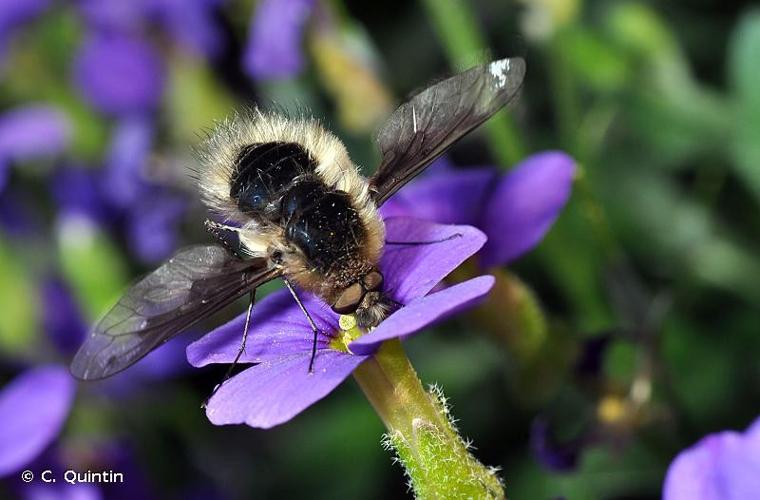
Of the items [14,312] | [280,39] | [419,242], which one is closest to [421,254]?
[419,242]

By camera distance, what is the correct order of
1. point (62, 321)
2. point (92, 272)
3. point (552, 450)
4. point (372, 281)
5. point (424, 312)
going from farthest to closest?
1. point (62, 321)
2. point (92, 272)
3. point (552, 450)
4. point (372, 281)
5. point (424, 312)

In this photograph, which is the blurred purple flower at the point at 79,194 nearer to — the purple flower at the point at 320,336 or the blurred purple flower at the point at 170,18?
the blurred purple flower at the point at 170,18

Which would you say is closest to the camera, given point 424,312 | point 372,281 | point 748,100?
point 424,312

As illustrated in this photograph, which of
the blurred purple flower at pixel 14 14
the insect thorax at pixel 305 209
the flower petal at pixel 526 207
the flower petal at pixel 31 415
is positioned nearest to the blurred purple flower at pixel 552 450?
the flower petal at pixel 526 207

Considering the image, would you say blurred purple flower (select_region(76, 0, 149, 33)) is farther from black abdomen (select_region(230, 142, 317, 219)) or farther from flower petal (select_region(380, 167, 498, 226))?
black abdomen (select_region(230, 142, 317, 219))

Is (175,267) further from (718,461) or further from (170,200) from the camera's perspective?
(170,200)

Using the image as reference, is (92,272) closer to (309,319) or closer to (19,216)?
(19,216)

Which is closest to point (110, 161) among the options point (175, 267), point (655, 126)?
point (655, 126)
